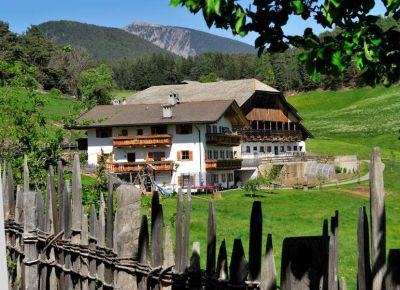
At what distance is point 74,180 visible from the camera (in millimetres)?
6879

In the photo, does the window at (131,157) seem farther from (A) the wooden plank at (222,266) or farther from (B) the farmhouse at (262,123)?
(A) the wooden plank at (222,266)

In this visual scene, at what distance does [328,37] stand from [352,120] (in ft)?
364

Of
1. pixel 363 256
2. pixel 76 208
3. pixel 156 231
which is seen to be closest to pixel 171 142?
pixel 76 208

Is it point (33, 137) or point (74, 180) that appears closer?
point (74, 180)

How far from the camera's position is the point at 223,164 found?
6134cm

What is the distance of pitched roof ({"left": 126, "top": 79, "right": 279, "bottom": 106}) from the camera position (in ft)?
256

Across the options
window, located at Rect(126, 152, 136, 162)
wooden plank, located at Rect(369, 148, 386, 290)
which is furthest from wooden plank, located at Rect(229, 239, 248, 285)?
window, located at Rect(126, 152, 136, 162)

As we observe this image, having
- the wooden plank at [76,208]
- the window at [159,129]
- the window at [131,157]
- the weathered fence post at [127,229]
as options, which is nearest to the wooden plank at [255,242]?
the weathered fence post at [127,229]

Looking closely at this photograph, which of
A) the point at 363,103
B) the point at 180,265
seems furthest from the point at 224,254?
the point at 363,103

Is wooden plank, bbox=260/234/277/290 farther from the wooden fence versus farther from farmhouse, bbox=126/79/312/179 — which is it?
farmhouse, bbox=126/79/312/179

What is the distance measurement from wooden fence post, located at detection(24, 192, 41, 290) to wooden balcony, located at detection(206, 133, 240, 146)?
52715mm

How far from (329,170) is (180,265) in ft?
191

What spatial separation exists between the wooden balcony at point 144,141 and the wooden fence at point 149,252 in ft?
167

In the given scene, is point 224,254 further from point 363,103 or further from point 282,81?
point 282,81
